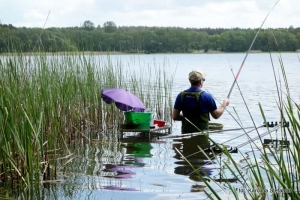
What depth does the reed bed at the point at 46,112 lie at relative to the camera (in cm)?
554

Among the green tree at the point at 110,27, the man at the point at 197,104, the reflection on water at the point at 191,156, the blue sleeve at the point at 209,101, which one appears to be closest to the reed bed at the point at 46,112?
the reflection on water at the point at 191,156

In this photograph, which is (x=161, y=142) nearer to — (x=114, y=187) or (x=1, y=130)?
(x=114, y=187)

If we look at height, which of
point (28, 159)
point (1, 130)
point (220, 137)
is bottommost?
point (220, 137)

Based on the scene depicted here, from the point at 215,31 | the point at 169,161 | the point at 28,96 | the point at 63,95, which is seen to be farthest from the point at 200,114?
the point at 215,31

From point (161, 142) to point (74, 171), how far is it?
8.28 ft

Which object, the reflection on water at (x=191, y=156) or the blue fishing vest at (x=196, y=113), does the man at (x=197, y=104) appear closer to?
the blue fishing vest at (x=196, y=113)

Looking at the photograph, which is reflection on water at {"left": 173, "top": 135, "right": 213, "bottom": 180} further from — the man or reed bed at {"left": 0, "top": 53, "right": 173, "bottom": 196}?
reed bed at {"left": 0, "top": 53, "right": 173, "bottom": 196}

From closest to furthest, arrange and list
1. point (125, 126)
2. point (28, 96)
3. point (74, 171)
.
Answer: point (28, 96) < point (74, 171) < point (125, 126)

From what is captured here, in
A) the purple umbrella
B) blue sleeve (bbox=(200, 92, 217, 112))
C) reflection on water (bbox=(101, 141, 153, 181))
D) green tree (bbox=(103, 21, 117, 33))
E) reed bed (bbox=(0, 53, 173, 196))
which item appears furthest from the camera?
green tree (bbox=(103, 21, 117, 33))

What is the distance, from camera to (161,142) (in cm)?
927

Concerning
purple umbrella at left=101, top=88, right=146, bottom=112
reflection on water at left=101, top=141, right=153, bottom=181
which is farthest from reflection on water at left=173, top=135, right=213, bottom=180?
purple umbrella at left=101, top=88, right=146, bottom=112

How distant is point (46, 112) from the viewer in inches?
286

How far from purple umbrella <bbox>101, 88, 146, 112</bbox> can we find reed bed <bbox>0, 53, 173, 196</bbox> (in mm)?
603

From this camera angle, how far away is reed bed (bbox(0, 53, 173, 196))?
5543mm
